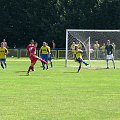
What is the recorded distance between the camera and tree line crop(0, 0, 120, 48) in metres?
62.6

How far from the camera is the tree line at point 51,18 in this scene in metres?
62.6

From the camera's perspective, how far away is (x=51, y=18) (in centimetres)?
6444

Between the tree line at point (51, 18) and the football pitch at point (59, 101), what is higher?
the tree line at point (51, 18)

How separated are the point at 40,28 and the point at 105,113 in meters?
52.6

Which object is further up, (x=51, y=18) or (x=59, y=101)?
(x=51, y=18)

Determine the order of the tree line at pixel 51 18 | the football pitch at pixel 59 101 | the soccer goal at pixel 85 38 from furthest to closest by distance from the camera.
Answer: the tree line at pixel 51 18 → the soccer goal at pixel 85 38 → the football pitch at pixel 59 101

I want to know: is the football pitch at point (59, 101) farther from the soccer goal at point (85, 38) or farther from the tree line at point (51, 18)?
the tree line at point (51, 18)

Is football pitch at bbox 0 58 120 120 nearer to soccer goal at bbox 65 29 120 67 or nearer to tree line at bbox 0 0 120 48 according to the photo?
soccer goal at bbox 65 29 120 67

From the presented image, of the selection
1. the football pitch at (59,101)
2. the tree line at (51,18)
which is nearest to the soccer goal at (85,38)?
the football pitch at (59,101)

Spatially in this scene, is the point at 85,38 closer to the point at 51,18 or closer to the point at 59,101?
the point at 59,101

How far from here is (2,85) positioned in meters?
18.9

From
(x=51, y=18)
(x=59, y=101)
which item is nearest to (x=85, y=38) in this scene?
(x=59, y=101)

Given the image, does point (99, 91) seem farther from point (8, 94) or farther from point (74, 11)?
point (74, 11)

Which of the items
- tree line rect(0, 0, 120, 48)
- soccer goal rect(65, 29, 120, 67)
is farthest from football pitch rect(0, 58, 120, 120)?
tree line rect(0, 0, 120, 48)
